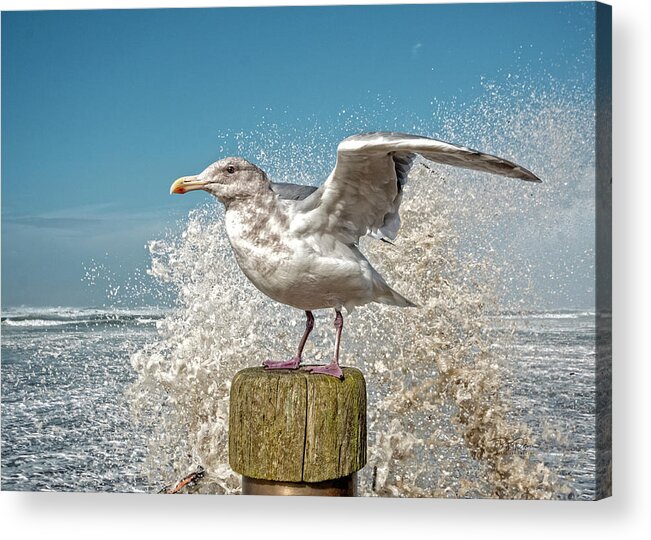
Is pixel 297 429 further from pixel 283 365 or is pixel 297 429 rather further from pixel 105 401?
pixel 105 401

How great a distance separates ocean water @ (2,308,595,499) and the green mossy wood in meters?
1.38

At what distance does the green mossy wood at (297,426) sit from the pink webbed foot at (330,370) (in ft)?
0.15

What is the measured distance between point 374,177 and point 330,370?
0.75 metres

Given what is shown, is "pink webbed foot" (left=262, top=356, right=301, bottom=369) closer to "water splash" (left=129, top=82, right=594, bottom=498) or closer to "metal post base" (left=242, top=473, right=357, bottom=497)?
"metal post base" (left=242, top=473, right=357, bottom=497)

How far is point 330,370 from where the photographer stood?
3.34m

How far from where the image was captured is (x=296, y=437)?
124 inches

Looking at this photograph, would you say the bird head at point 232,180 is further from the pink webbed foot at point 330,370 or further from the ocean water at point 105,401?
the ocean water at point 105,401

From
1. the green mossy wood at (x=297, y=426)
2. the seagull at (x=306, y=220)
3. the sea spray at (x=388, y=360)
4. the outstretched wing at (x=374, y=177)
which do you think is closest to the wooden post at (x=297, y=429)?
the green mossy wood at (x=297, y=426)

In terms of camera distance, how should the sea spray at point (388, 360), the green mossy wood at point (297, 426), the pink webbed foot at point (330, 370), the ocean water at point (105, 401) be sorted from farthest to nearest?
the sea spray at point (388, 360), the ocean water at point (105, 401), the pink webbed foot at point (330, 370), the green mossy wood at point (297, 426)

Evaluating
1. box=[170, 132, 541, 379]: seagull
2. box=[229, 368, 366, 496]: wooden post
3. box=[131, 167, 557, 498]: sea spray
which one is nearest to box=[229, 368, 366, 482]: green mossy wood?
box=[229, 368, 366, 496]: wooden post

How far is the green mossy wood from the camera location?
3.15 meters

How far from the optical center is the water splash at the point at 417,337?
172 inches

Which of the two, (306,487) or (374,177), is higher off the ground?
(374,177)

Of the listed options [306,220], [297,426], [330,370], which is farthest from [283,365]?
[306,220]
